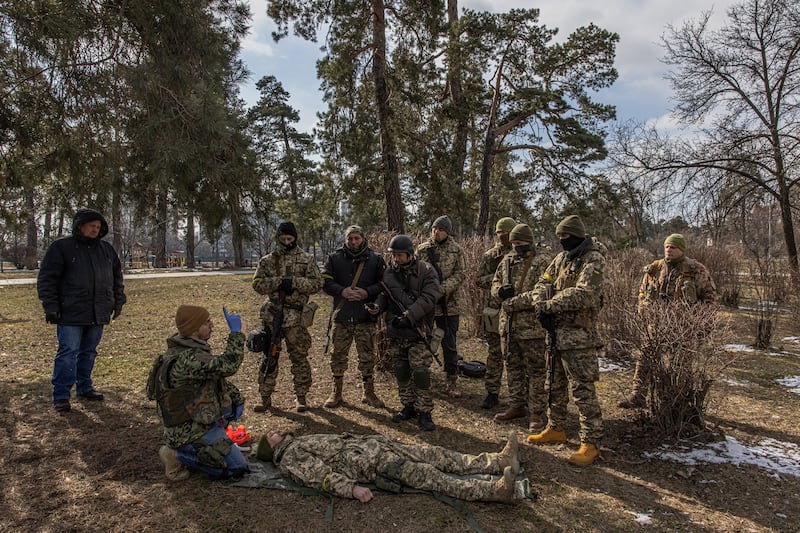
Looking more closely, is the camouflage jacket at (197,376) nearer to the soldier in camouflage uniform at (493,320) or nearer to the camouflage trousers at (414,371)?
the camouflage trousers at (414,371)

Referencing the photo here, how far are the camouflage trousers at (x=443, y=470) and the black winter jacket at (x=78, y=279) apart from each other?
11.2 feet

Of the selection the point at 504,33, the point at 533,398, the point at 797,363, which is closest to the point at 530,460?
the point at 533,398

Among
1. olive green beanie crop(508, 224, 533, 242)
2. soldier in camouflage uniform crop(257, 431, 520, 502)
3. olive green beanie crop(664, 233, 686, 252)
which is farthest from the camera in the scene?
olive green beanie crop(664, 233, 686, 252)

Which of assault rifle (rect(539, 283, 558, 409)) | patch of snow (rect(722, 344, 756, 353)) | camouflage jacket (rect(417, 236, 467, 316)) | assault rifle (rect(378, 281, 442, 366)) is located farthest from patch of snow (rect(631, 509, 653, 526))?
patch of snow (rect(722, 344, 756, 353))

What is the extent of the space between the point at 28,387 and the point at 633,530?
627cm

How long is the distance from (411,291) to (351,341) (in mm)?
901

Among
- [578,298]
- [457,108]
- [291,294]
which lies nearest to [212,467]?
[291,294]

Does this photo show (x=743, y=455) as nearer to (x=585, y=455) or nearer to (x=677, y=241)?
(x=585, y=455)

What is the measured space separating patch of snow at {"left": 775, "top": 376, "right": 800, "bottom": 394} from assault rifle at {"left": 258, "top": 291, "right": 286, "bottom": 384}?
624 cm

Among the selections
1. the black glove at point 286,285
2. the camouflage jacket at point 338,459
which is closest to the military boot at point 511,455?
the camouflage jacket at point 338,459

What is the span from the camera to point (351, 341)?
4.93 m

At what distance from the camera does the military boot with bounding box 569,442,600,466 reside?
368 cm

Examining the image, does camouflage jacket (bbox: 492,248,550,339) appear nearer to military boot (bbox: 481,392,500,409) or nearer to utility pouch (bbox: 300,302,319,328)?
military boot (bbox: 481,392,500,409)

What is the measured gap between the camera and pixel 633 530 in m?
2.83
